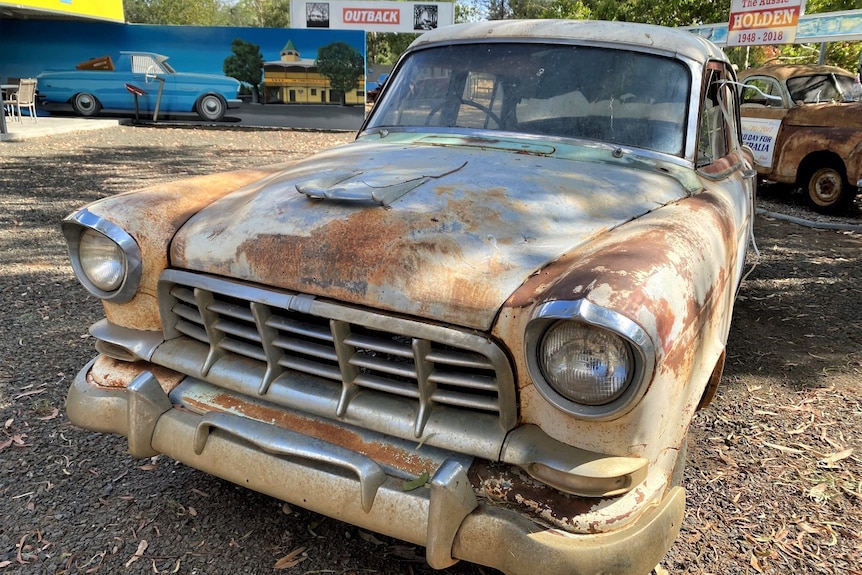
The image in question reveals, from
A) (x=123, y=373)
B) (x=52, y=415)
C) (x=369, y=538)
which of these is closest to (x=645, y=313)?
(x=369, y=538)

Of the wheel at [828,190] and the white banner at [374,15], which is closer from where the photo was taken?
the wheel at [828,190]

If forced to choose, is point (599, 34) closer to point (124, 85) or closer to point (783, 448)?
point (783, 448)

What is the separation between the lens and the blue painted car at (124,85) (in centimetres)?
1691

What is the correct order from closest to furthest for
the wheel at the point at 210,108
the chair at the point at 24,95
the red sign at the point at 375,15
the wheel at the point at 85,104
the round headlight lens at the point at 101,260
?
the round headlight lens at the point at 101,260 → the chair at the point at 24,95 → the wheel at the point at 85,104 → the wheel at the point at 210,108 → the red sign at the point at 375,15

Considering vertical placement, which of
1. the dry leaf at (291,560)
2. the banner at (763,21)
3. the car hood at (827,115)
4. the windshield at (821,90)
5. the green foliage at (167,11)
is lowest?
the dry leaf at (291,560)

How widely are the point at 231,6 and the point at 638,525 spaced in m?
→ 73.8

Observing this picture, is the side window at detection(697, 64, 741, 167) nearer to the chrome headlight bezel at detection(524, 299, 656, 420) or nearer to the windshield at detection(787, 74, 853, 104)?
the chrome headlight bezel at detection(524, 299, 656, 420)

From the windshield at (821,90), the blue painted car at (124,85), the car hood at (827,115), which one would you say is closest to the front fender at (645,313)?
the car hood at (827,115)

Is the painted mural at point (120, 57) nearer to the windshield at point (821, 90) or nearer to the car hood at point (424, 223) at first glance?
the windshield at point (821, 90)

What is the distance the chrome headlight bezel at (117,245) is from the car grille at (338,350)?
120 mm

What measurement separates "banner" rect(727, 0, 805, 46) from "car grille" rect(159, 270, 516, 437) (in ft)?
41.5

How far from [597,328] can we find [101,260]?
5.96 feet

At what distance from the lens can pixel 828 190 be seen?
28.0ft

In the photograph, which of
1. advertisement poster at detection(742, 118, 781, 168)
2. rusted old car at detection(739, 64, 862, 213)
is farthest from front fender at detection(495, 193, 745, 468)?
advertisement poster at detection(742, 118, 781, 168)
